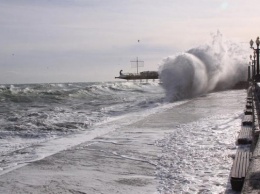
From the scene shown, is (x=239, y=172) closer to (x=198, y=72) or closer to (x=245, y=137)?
(x=245, y=137)

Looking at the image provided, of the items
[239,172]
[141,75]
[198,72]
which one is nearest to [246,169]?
[239,172]

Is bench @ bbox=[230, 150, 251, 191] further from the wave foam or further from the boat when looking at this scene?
the boat

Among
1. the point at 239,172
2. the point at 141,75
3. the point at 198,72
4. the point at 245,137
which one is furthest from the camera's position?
the point at 141,75

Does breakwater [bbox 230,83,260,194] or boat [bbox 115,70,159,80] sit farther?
boat [bbox 115,70,159,80]

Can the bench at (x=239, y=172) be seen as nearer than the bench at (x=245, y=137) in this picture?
Yes

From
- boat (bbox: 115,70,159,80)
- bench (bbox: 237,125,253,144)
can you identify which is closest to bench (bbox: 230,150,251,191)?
bench (bbox: 237,125,253,144)

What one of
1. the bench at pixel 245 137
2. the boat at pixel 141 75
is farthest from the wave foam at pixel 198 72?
the boat at pixel 141 75

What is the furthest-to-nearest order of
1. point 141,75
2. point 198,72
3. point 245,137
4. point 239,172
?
point 141,75
point 198,72
point 245,137
point 239,172

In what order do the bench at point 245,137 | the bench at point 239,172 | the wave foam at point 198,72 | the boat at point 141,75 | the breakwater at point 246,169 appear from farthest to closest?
1. the boat at point 141,75
2. the wave foam at point 198,72
3. the bench at point 245,137
4. the bench at point 239,172
5. the breakwater at point 246,169

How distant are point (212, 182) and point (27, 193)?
2253mm

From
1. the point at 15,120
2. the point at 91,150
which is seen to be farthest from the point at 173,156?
the point at 15,120

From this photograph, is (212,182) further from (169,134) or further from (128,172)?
(169,134)

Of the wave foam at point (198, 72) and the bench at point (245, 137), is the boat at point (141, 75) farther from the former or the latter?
the bench at point (245, 137)

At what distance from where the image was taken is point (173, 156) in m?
6.69
